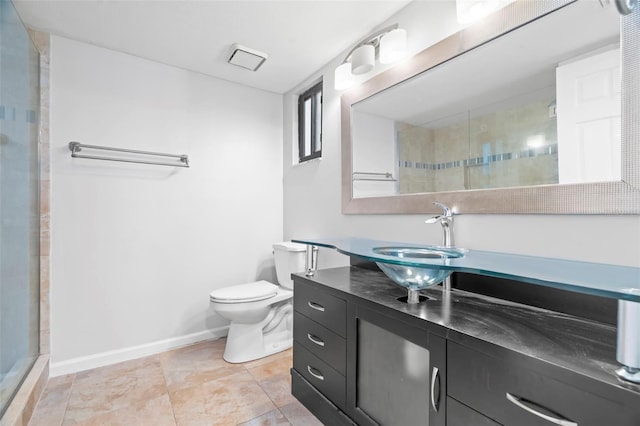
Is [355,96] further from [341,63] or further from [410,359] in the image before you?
[410,359]

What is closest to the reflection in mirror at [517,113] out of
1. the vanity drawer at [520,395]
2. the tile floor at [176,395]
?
the vanity drawer at [520,395]

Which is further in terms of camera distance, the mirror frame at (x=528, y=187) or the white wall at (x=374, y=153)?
the white wall at (x=374, y=153)

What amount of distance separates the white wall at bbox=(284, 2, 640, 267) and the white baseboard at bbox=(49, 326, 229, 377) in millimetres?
1051

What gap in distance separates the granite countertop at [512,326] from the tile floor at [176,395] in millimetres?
807

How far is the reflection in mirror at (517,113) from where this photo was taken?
98 centimetres

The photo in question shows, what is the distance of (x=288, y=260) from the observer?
2307mm

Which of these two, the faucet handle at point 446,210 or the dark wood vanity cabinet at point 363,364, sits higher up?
the faucet handle at point 446,210

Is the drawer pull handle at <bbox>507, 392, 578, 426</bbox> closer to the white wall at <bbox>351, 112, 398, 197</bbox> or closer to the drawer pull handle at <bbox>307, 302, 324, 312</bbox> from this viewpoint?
the drawer pull handle at <bbox>307, 302, 324, 312</bbox>

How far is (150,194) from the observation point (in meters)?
2.22

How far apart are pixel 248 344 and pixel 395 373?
132 centimetres

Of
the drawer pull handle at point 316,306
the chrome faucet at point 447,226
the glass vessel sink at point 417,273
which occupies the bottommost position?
the drawer pull handle at point 316,306

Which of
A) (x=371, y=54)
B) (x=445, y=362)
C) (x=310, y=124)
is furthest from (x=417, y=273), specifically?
(x=310, y=124)

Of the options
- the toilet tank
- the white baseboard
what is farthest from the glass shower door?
the toilet tank

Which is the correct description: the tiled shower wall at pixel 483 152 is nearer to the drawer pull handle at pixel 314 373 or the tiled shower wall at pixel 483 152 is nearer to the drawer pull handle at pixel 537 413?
the drawer pull handle at pixel 537 413
